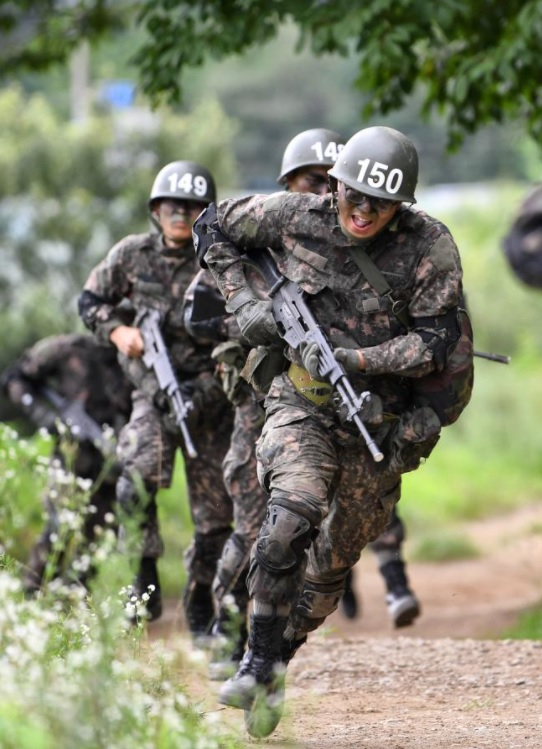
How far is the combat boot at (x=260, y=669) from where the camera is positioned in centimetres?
581

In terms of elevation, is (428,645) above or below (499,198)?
below

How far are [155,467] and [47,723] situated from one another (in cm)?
411

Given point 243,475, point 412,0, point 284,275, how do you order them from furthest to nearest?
point 412,0
point 243,475
point 284,275

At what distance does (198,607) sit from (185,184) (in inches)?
87.1

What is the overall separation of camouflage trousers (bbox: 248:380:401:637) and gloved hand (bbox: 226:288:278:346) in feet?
0.79

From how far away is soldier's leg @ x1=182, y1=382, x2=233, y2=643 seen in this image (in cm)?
846

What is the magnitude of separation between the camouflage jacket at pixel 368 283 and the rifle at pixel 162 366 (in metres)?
1.60

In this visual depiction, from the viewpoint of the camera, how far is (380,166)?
625cm

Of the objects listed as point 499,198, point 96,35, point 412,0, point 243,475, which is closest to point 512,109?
point 412,0

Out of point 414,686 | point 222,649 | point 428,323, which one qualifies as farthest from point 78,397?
point 428,323

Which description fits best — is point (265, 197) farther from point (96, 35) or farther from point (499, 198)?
point (499, 198)

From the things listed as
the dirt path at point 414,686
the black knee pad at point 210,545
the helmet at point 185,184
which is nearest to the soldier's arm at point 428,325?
the dirt path at point 414,686

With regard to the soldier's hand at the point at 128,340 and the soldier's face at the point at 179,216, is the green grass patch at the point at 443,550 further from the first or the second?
the soldier's face at the point at 179,216

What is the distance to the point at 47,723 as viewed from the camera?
409cm
